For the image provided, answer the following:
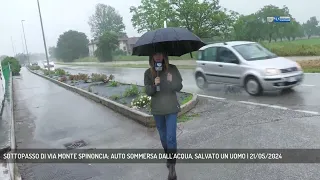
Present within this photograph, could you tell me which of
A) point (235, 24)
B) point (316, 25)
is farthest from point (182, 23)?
point (316, 25)

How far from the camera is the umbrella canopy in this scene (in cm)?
388

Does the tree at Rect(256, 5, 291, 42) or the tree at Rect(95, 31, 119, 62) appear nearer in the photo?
the tree at Rect(95, 31, 119, 62)

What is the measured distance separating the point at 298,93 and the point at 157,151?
5638mm

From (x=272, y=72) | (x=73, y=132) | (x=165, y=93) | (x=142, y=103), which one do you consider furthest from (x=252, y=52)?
(x=165, y=93)

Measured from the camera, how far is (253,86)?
8.75 meters

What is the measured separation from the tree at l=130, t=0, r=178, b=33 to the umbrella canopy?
25743mm

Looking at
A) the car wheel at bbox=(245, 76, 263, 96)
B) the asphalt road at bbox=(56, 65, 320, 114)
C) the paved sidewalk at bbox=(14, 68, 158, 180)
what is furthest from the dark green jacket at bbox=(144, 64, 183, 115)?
the car wheel at bbox=(245, 76, 263, 96)

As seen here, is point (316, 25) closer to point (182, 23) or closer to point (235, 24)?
point (235, 24)

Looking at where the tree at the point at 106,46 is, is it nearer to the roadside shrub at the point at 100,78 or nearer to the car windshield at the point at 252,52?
the roadside shrub at the point at 100,78

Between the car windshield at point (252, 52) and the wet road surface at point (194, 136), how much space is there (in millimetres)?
1920

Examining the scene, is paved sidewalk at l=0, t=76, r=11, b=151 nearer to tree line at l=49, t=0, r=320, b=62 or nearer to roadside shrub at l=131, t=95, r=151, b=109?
roadside shrub at l=131, t=95, r=151, b=109

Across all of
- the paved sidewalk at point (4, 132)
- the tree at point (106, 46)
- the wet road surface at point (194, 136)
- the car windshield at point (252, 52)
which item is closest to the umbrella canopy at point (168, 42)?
the wet road surface at point (194, 136)

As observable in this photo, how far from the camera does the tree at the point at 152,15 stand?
3275 cm

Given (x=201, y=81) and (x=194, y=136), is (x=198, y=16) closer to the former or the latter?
(x=201, y=81)
